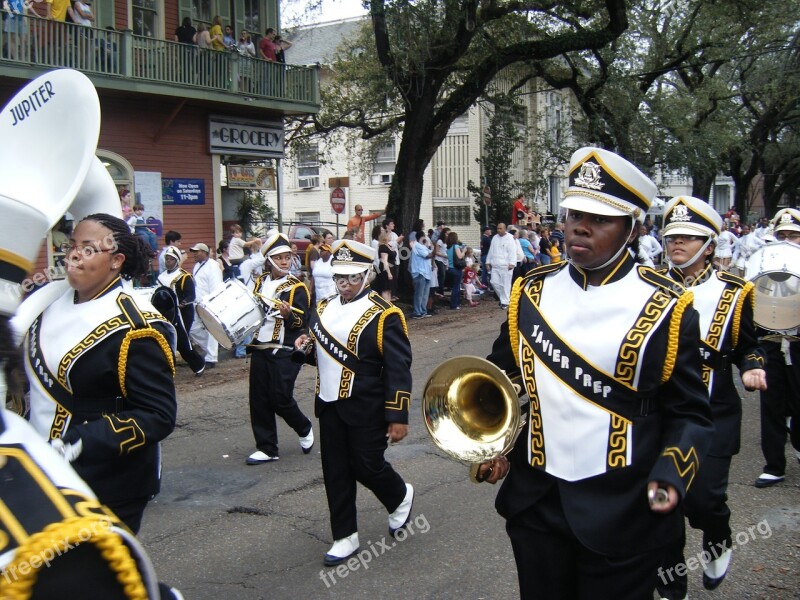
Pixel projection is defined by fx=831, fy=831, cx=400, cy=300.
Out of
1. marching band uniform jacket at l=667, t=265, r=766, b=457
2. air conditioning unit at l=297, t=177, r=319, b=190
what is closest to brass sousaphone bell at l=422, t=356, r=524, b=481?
marching band uniform jacket at l=667, t=265, r=766, b=457

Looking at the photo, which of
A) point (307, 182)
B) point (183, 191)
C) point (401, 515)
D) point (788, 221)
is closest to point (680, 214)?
point (401, 515)

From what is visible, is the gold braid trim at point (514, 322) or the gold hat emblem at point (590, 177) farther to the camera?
the gold braid trim at point (514, 322)

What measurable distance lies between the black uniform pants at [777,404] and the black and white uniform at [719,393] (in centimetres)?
214

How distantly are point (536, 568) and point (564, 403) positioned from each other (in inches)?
22.9

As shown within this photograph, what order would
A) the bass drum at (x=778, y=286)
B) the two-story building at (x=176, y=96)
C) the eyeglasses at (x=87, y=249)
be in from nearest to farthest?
the eyeglasses at (x=87, y=249)
the bass drum at (x=778, y=286)
the two-story building at (x=176, y=96)

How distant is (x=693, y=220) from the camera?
4785 millimetres

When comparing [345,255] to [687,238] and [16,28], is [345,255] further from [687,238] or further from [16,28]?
[16,28]

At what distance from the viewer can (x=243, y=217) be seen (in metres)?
20.5

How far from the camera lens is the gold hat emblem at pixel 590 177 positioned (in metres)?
2.92

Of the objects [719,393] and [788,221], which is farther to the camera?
[788,221]

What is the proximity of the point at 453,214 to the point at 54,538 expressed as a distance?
108 ft

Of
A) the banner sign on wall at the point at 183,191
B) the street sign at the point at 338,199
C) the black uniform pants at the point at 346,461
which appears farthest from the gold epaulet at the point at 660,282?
the street sign at the point at 338,199

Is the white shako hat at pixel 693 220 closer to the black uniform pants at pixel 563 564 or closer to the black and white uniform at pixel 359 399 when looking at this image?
the black and white uniform at pixel 359 399

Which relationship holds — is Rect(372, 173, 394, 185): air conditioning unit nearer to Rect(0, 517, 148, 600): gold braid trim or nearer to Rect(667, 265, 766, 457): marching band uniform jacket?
Rect(667, 265, 766, 457): marching band uniform jacket
